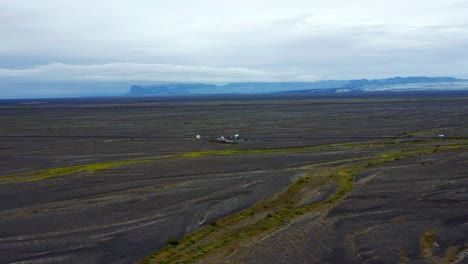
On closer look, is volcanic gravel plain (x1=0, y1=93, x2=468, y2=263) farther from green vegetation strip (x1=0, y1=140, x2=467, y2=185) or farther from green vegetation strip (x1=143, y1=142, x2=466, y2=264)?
green vegetation strip (x1=0, y1=140, x2=467, y2=185)

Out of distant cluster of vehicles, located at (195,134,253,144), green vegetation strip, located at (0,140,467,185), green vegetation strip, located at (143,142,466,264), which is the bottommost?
green vegetation strip, located at (143,142,466,264)

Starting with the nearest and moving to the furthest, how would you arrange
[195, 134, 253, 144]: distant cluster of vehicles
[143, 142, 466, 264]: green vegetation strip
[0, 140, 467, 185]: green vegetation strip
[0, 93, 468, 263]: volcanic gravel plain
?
1. [143, 142, 466, 264]: green vegetation strip
2. [0, 93, 468, 263]: volcanic gravel plain
3. [0, 140, 467, 185]: green vegetation strip
4. [195, 134, 253, 144]: distant cluster of vehicles

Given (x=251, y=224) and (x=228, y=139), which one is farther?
(x=228, y=139)

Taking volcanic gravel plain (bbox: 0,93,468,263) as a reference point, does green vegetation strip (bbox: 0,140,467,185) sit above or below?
above

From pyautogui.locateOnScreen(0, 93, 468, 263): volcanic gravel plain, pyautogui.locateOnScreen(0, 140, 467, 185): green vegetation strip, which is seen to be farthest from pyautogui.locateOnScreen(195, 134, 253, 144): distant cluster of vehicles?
pyautogui.locateOnScreen(0, 140, 467, 185): green vegetation strip

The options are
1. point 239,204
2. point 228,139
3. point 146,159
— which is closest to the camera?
point 239,204

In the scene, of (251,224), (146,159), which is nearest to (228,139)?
(146,159)

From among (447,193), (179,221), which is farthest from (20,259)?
(447,193)

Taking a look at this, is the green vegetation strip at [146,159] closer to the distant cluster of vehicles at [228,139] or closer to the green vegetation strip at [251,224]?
the distant cluster of vehicles at [228,139]

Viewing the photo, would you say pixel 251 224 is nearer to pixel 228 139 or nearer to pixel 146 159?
pixel 146 159
